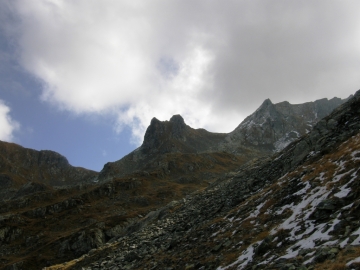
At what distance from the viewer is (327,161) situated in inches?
1138

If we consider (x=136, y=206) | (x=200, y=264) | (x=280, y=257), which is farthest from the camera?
(x=136, y=206)

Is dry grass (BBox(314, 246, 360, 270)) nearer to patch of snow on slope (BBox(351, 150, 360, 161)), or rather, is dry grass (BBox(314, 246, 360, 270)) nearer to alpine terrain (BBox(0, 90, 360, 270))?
alpine terrain (BBox(0, 90, 360, 270))

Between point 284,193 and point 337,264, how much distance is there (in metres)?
16.3

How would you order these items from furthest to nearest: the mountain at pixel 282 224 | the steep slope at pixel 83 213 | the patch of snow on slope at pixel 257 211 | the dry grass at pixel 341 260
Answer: the steep slope at pixel 83 213 → the patch of snow on slope at pixel 257 211 → the mountain at pixel 282 224 → the dry grass at pixel 341 260

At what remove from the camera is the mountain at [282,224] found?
16.1m

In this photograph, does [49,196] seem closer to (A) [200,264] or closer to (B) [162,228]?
(B) [162,228]

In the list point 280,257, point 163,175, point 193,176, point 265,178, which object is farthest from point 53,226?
point 280,257

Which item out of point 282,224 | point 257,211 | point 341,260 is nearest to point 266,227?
point 282,224

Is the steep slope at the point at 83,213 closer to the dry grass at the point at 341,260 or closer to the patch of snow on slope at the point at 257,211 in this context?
the patch of snow on slope at the point at 257,211

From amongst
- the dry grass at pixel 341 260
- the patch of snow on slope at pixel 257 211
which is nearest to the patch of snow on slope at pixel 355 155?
the patch of snow on slope at pixel 257 211

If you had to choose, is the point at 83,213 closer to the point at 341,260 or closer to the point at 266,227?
the point at 266,227

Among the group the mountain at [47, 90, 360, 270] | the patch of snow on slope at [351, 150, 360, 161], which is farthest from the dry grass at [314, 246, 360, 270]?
the patch of snow on slope at [351, 150, 360, 161]

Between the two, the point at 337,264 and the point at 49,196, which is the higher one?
the point at 49,196

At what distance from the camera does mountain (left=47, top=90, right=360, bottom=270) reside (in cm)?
1611
